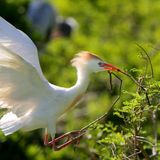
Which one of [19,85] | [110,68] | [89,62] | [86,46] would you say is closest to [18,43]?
[19,85]

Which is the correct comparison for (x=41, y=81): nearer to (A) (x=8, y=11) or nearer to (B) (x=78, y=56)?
(B) (x=78, y=56)

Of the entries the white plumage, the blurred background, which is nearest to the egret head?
the white plumage

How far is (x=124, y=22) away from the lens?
1741 centimetres

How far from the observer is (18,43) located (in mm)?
5957

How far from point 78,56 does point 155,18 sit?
11503 mm

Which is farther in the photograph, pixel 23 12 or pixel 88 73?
pixel 23 12

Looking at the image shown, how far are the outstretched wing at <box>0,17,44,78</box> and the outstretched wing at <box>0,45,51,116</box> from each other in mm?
76

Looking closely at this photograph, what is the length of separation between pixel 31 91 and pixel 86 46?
806cm

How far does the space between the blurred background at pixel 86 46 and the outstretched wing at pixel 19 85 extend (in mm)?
449

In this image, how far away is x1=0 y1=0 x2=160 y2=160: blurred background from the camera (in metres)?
7.60

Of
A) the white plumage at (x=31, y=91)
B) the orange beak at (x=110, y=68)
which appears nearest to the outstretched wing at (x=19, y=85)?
the white plumage at (x=31, y=91)

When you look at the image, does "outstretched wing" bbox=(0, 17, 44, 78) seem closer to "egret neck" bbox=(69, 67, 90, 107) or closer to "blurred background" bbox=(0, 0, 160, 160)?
"egret neck" bbox=(69, 67, 90, 107)

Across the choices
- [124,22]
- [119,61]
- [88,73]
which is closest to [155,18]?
[124,22]

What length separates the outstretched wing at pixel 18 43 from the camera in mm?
5859
